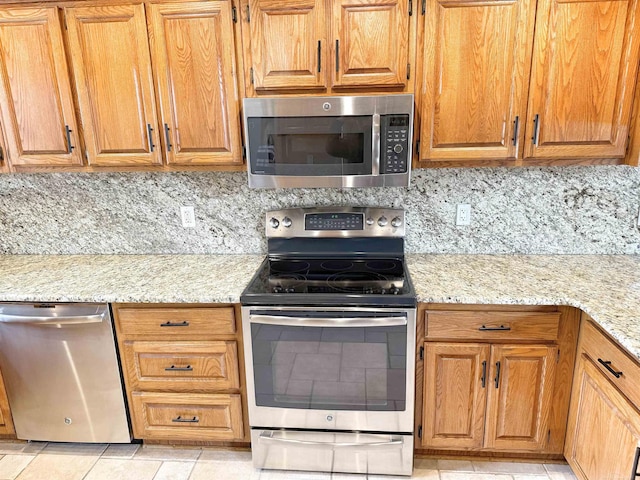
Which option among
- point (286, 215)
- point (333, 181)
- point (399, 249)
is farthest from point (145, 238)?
point (399, 249)

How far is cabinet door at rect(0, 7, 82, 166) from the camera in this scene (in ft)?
5.66

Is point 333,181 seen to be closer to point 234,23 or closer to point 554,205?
point 234,23

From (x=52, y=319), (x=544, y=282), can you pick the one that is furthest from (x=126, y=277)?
(x=544, y=282)

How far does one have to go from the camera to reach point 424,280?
179 centimetres

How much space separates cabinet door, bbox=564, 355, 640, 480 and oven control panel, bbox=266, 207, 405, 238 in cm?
100

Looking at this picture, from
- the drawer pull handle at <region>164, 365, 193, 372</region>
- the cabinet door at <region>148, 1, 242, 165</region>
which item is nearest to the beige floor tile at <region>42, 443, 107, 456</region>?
the drawer pull handle at <region>164, 365, 193, 372</region>

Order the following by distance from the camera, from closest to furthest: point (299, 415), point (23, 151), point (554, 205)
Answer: point (299, 415)
point (23, 151)
point (554, 205)

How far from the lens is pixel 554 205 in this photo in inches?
80.7

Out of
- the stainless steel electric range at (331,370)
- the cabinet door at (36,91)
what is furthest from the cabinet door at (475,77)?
the cabinet door at (36,91)

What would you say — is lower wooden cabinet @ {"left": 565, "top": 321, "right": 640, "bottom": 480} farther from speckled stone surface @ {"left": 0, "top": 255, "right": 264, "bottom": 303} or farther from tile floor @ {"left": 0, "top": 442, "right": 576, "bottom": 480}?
speckled stone surface @ {"left": 0, "top": 255, "right": 264, "bottom": 303}

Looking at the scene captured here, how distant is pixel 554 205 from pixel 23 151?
8.47ft

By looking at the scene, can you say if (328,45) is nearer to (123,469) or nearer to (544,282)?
(544,282)

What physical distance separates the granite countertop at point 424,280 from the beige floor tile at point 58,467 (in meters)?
0.83

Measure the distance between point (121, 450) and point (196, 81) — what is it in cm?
180
